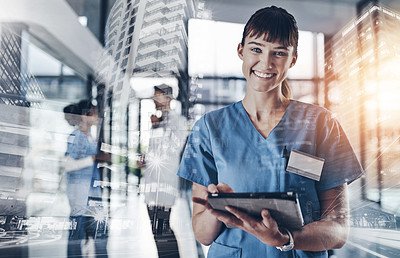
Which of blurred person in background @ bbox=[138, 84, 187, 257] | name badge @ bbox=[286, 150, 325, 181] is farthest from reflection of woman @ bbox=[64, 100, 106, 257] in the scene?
name badge @ bbox=[286, 150, 325, 181]

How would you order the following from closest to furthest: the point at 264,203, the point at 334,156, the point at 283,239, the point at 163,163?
the point at 264,203 < the point at 283,239 < the point at 334,156 < the point at 163,163

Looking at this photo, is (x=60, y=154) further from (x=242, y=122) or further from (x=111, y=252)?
(x=242, y=122)

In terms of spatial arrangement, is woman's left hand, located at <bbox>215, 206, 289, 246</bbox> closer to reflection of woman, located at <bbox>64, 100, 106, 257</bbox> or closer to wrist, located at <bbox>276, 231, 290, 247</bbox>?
wrist, located at <bbox>276, 231, 290, 247</bbox>

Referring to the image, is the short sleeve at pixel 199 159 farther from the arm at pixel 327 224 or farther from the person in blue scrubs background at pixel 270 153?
the arm at pixel 327 224

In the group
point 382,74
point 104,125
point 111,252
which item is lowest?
point 111,252

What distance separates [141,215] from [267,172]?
586 mm

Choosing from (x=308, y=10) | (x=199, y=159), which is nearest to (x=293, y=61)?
(x=308, y=10)

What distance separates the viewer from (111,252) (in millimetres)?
1657

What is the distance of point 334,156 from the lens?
148cm

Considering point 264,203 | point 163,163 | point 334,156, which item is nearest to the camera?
point 264,203

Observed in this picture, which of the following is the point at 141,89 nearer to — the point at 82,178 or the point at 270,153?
the point at 82,178

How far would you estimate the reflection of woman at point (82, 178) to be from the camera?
1.64 metres

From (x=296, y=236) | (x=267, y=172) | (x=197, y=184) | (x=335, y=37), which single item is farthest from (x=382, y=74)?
(x=197, y=184)

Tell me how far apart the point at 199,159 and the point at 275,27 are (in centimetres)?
63
